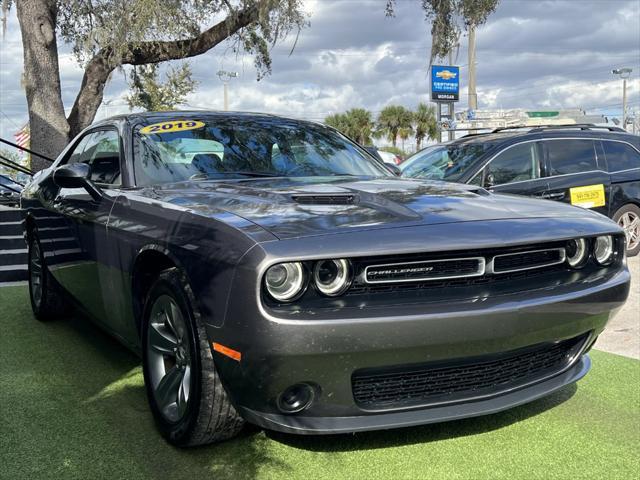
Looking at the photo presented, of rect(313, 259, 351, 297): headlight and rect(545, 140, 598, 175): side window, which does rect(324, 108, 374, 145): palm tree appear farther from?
rect(313, 259, 351, 297): headlight

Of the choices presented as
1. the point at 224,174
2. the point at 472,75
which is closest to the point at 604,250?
the point at 224,174

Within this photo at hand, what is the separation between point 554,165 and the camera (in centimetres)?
766

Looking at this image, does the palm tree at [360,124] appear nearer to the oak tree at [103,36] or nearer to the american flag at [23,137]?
the american flag at [23,137]

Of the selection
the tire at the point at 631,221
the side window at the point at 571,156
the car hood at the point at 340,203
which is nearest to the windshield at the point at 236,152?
the car hood at the point at 340,203

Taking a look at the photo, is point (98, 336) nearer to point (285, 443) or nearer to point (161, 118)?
point (161, 118)

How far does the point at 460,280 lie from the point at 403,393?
49cm

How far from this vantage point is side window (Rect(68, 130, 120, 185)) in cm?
376

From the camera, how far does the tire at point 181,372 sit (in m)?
2.52

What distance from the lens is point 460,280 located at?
8.21 feet

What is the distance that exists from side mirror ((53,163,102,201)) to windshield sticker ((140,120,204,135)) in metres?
0.40

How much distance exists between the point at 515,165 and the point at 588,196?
3.95 ft

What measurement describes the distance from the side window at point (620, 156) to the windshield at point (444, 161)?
2.00 meters

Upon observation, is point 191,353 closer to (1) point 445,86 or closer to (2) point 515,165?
(2) point 515,165

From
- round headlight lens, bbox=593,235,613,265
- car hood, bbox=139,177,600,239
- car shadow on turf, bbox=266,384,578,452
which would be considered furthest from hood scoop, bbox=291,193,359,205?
round headlight lens, bbox=593,235,613,265
